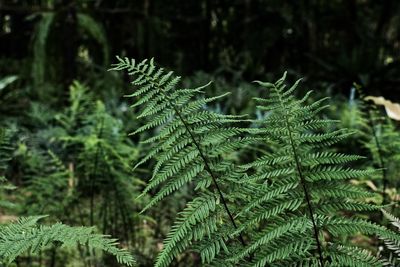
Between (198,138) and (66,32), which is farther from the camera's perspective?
(66,32)

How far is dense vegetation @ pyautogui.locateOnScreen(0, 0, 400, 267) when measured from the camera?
3.54 feet

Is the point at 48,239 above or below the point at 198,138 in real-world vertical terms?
below

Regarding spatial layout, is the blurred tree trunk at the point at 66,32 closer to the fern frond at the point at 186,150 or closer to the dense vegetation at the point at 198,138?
the dense vegetation at the point at 198,138

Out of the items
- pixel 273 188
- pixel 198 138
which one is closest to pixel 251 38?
pixel 198 138

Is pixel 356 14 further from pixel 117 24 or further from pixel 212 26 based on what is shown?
pixel 117 24

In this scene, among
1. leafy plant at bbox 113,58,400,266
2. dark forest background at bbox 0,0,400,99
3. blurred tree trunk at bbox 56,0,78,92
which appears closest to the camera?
leafy plant at bbox 113,58,400,266

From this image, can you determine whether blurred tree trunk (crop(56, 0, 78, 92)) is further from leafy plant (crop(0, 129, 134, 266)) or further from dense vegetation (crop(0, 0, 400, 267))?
leafy plant (crop(0, 129, 134, 266))

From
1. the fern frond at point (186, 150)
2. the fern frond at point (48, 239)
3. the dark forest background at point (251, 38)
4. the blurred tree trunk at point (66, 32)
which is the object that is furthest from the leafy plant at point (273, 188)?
the dark forest background at point (251, 38)

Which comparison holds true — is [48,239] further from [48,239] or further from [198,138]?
[198,138]

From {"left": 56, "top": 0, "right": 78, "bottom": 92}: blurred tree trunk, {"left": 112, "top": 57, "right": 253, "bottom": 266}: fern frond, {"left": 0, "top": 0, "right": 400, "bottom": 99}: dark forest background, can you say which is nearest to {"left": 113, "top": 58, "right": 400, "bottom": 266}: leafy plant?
{"left": 112, "top": 57, "right": 253, "bottom": 266}: fern frond

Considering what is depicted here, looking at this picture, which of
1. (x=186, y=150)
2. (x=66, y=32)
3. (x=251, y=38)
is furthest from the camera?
(x=251, y=38)

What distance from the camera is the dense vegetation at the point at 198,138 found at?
1.08 metres

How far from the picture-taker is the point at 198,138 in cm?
118

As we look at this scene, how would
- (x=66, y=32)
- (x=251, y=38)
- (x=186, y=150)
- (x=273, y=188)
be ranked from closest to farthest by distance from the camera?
(x=273, y=188) < (x=186, y=150) < (x=66, y=32) < (x=251, y=38)
